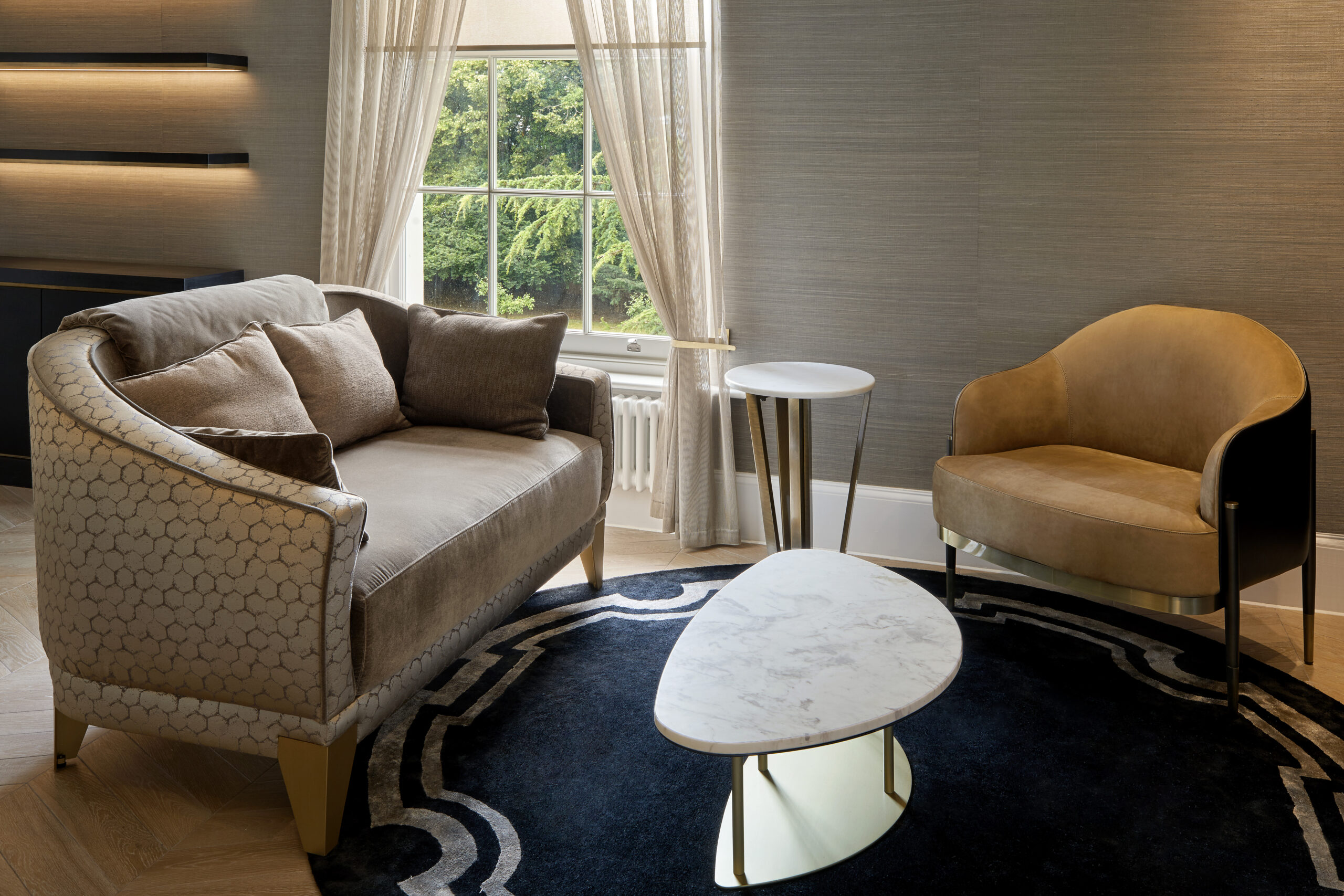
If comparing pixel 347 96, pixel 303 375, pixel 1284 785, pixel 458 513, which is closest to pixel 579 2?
pixel 347 96

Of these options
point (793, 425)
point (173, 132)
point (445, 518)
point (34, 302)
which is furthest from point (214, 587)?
point (173, 132)

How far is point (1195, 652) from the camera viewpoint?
2.88 metres

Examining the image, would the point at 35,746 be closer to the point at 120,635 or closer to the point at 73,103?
the point at 120,635

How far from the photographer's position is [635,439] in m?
3.88

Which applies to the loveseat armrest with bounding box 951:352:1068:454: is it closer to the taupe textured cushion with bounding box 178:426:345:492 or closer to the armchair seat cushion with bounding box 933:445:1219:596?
the armchair seat cushion with bounding box 933:445:1219:596

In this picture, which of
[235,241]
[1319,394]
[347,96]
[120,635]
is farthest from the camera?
[235,241]

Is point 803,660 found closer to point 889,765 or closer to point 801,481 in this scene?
point 889,765

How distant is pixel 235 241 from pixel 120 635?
2671 mm

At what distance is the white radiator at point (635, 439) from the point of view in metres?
3.84

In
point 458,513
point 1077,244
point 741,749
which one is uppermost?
point 1077,244

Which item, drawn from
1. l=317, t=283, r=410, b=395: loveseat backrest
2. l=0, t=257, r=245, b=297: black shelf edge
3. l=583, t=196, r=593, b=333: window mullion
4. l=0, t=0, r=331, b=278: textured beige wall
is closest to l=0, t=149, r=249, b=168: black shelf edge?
l=0, t=0, r=331, b=278: textured beige wall

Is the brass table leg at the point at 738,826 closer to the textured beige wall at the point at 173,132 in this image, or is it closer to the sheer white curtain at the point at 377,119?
the sheer white curtain at the point at 377,119

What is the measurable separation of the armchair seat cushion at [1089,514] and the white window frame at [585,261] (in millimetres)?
1329

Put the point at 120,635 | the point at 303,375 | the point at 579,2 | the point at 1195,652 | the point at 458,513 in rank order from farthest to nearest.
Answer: the point at 579,2, the point at 1195,652, the point at 303,375, the point at 458,513, the point at 120,635
